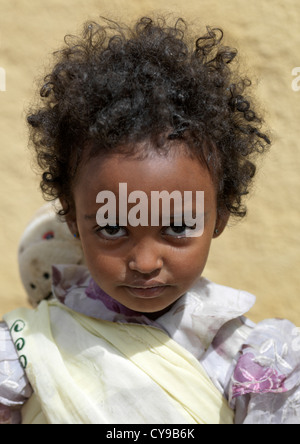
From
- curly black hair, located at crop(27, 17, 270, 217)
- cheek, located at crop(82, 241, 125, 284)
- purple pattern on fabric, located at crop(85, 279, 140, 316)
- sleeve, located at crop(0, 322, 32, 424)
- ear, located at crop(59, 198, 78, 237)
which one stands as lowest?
sleeve, located at crop(0, 322, 32, 424)

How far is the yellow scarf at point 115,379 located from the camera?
1.43 metres

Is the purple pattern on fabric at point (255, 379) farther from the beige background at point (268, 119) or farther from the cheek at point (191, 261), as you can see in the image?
the beige background at point (268, 119)

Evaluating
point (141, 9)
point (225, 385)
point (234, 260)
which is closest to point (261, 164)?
point (234, 260)

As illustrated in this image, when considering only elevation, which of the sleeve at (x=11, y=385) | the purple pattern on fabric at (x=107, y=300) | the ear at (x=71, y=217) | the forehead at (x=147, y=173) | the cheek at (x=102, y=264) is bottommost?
the sleeve at (x=11, y=385)

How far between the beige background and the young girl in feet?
2.95

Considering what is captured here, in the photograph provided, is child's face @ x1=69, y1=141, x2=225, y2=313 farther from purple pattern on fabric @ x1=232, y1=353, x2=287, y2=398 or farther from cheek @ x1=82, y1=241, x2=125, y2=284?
purple pattern on fabric @ x1=232, y1=353, x2=287, y2=398

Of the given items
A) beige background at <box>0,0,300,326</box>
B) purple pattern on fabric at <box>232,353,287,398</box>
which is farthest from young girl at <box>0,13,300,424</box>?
beige background at <box>0,0,300,326</box>

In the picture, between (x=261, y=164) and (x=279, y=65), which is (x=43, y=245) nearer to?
(x=261, y=164)

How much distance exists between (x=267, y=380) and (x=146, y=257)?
406mm

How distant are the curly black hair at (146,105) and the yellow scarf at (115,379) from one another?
0.35 m

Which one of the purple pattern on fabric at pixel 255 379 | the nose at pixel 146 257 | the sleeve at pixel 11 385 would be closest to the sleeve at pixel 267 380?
the purple pattern on fabric at pixel 255 379

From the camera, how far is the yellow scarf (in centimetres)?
143

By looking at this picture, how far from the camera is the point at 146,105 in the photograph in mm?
1360

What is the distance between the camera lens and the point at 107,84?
1397 millimetres
